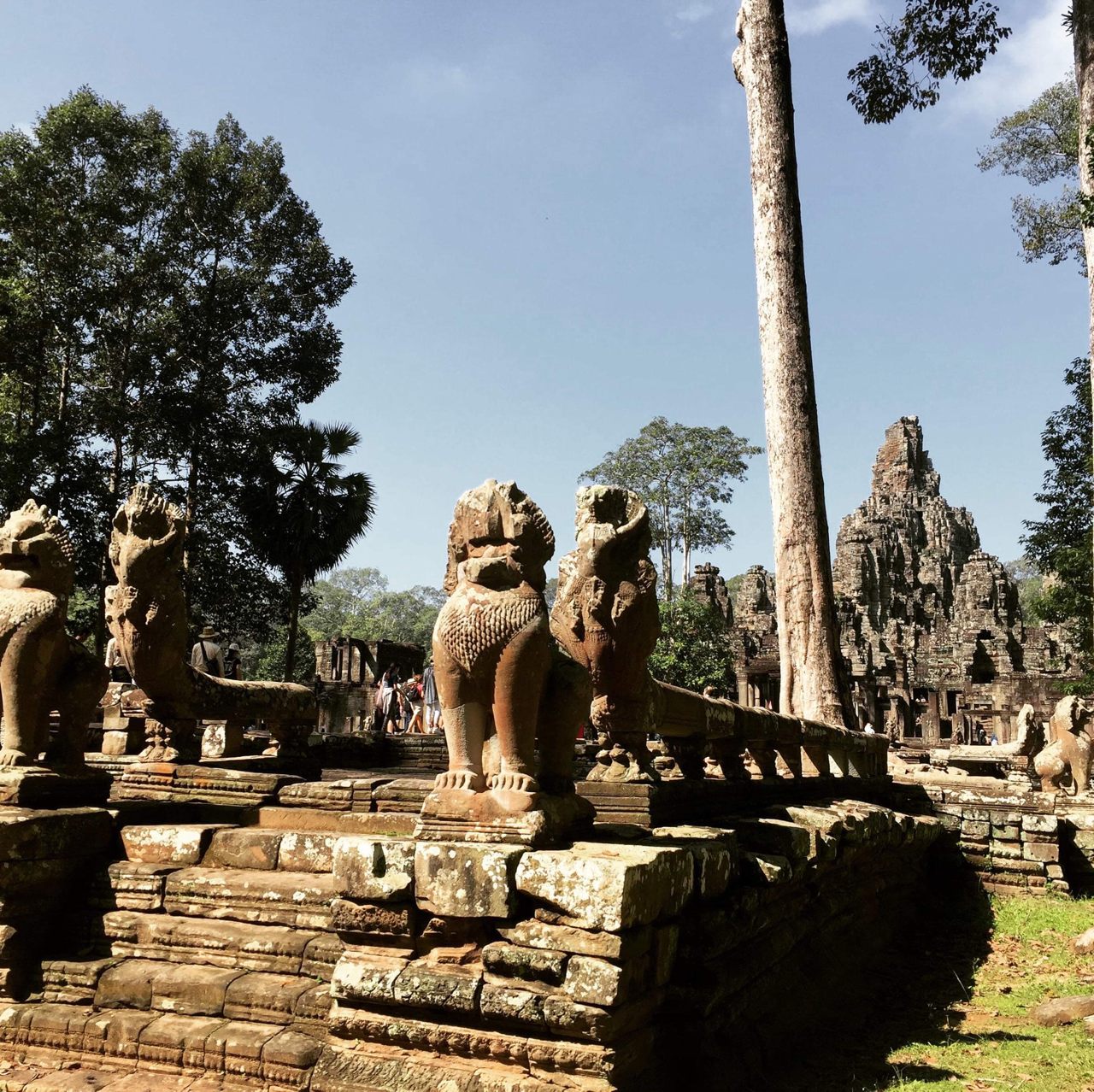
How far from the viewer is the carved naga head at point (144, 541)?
507 cm

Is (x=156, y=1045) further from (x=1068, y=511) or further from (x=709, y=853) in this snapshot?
(x=1068, y=511)

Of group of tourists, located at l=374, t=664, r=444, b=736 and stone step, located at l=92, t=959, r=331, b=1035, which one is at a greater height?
group of tourists, located at l=374, t=664, r=444, b=736

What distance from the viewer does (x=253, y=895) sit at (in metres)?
3.74

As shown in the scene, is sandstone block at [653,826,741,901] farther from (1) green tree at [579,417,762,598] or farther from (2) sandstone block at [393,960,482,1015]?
(1) green tree at [579,417,762,598]

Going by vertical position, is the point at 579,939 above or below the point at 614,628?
below

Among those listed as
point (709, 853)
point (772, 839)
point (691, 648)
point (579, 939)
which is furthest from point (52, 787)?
point (691, 648)

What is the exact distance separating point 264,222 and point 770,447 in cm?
1802

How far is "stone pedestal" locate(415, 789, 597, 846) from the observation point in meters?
3.12

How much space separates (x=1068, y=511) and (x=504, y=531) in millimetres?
19618

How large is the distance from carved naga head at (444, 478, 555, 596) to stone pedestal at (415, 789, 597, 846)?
0.76m

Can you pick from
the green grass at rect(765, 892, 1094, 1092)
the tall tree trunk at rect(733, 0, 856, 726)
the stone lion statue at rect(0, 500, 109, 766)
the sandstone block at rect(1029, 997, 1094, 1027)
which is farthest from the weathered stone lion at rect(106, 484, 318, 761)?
the tall tree trunk at rect(733, 0, 856, 726)

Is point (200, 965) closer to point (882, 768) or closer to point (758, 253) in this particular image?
point (882, 768)

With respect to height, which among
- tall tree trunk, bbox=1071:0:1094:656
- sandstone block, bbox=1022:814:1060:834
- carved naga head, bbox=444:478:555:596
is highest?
tall tree trunk, bbox=1071:0:1094:656

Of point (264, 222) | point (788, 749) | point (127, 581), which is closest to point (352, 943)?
point (127, 581)
